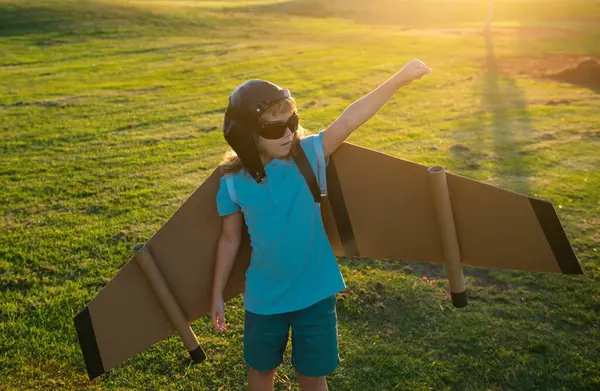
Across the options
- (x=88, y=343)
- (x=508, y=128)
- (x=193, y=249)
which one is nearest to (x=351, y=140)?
(x=508, y=128)

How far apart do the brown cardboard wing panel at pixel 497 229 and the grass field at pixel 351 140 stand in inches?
51.8

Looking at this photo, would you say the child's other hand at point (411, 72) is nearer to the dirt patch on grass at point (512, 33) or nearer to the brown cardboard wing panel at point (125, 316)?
the brown cardboard wing panel at point (125, 316)

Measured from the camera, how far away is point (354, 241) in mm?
3285

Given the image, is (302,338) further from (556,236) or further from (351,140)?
(351,140)

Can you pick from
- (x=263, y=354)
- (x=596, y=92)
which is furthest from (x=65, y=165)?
(x=596, y=92)

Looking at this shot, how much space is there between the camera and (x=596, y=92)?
13625 millimetres

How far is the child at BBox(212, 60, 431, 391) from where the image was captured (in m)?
2.78

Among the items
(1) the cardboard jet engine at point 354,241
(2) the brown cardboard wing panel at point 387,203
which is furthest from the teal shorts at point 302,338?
(2) the brown cardboard wing panel at point 387,203

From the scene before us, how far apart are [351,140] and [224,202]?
731 cm

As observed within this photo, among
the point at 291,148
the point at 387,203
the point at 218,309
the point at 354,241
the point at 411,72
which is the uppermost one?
the point at 411,72

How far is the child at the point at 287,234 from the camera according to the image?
278cm

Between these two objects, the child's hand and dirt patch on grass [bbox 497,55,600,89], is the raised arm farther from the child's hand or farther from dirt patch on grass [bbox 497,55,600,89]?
dirt patch on grass [bbox 497,55,600,89]

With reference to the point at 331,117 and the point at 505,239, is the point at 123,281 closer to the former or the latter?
the point at 505,239

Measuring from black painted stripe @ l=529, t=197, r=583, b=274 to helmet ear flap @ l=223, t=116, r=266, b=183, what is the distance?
1.41 metres
